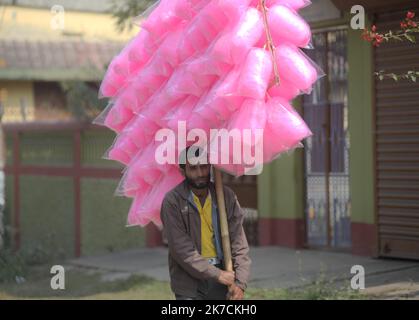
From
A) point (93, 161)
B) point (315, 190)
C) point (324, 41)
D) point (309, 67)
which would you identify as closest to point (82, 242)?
point (93, 161)

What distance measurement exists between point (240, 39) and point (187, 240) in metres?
1.26

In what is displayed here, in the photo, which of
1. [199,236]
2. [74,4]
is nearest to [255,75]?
[199,236]

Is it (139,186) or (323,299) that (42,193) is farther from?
(139,186)

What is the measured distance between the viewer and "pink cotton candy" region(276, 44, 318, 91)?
4.75 metres

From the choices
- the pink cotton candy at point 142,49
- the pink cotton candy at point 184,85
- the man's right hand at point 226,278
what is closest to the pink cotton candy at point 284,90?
the pink cotton candy at point 184,85

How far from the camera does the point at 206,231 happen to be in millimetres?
4980

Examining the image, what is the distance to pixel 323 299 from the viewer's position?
7.96 m

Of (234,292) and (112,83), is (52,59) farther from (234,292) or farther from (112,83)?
(234,292)

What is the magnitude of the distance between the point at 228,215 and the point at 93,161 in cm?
922

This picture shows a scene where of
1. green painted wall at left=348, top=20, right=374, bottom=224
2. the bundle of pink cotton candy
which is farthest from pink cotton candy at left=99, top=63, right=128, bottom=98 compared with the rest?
green painted wall at left=348, top=20, right=374, bottom=224

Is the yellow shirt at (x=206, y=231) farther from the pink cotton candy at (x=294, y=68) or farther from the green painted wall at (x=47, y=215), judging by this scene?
the green painted wall at (x=47, y=215)

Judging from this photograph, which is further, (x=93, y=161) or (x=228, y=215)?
(x=93, y=161)

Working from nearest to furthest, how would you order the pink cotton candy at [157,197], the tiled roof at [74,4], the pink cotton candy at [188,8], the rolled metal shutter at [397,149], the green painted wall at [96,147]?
the pink cotton candy at [188,8]
the pink cotton candy at [157,197]
the rolled metal shutter at [397,149]
the green painted wall at [96,147]
the tiled roof at [74,4]

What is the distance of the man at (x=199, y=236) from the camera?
4.86 meters
